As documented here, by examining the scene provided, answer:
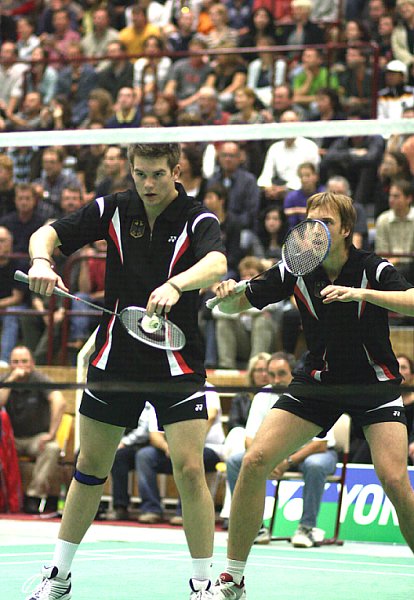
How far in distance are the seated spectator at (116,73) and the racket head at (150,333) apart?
436 inches

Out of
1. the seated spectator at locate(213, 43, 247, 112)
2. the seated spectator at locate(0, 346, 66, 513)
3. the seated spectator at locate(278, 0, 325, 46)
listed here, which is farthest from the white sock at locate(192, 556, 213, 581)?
the seated spectator at locate(278, 0, 325, 46)

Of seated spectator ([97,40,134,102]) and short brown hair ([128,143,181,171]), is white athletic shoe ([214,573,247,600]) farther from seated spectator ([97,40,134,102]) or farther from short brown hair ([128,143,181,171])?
seated spectator ([97,40,134,102])

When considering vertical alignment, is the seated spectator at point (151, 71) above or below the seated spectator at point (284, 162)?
above

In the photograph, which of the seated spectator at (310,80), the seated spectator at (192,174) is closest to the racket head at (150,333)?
the seated spectator at (192,174)

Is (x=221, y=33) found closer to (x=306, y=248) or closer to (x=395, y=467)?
(x=306, y=248)

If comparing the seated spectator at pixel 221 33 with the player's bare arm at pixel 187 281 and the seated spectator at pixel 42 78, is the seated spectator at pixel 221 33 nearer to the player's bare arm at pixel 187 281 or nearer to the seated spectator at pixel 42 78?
the seated spectator at pixel 42 78

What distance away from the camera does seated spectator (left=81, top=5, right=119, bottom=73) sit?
17.1 meters

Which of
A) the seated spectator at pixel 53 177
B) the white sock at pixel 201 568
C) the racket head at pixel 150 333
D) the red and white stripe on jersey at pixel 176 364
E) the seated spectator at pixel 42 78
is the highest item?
the seated spectator at pixel 42 78

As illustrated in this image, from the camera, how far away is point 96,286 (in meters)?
12.3

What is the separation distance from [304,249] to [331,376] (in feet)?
2.22

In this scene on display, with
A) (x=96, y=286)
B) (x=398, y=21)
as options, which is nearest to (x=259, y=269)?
(x=96, y=286)

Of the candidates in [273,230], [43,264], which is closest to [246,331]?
[273,230]

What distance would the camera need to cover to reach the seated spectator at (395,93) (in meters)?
13.8

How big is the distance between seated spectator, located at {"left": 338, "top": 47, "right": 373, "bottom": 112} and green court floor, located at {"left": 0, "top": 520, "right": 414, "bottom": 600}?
651cm
